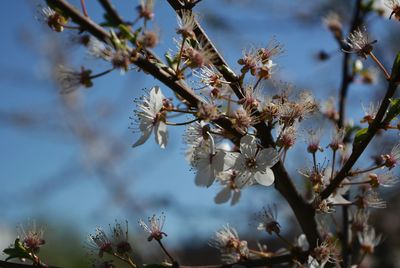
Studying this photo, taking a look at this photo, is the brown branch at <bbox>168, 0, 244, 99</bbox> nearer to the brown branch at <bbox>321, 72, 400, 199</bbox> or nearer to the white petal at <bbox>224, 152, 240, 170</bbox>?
the white petal at <bbox>224, 152, 240, 170</bbox>

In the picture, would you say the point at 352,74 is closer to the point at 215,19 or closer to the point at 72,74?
the point at 72,74

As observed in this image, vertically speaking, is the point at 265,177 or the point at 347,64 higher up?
the point at 347,64

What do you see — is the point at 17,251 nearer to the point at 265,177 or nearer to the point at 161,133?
the point at 161,133

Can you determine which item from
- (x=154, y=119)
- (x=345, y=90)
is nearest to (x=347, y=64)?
(x=345, y=90)

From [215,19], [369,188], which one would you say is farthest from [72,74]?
[215,19]

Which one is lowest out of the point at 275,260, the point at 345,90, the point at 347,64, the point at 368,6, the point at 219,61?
the point at 275,260

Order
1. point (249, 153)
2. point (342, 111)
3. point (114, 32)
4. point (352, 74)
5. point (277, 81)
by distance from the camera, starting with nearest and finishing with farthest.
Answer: point (114, 32) → point (249, 153) → point (277, 81) → point (342, 111) → point (352, 74)
